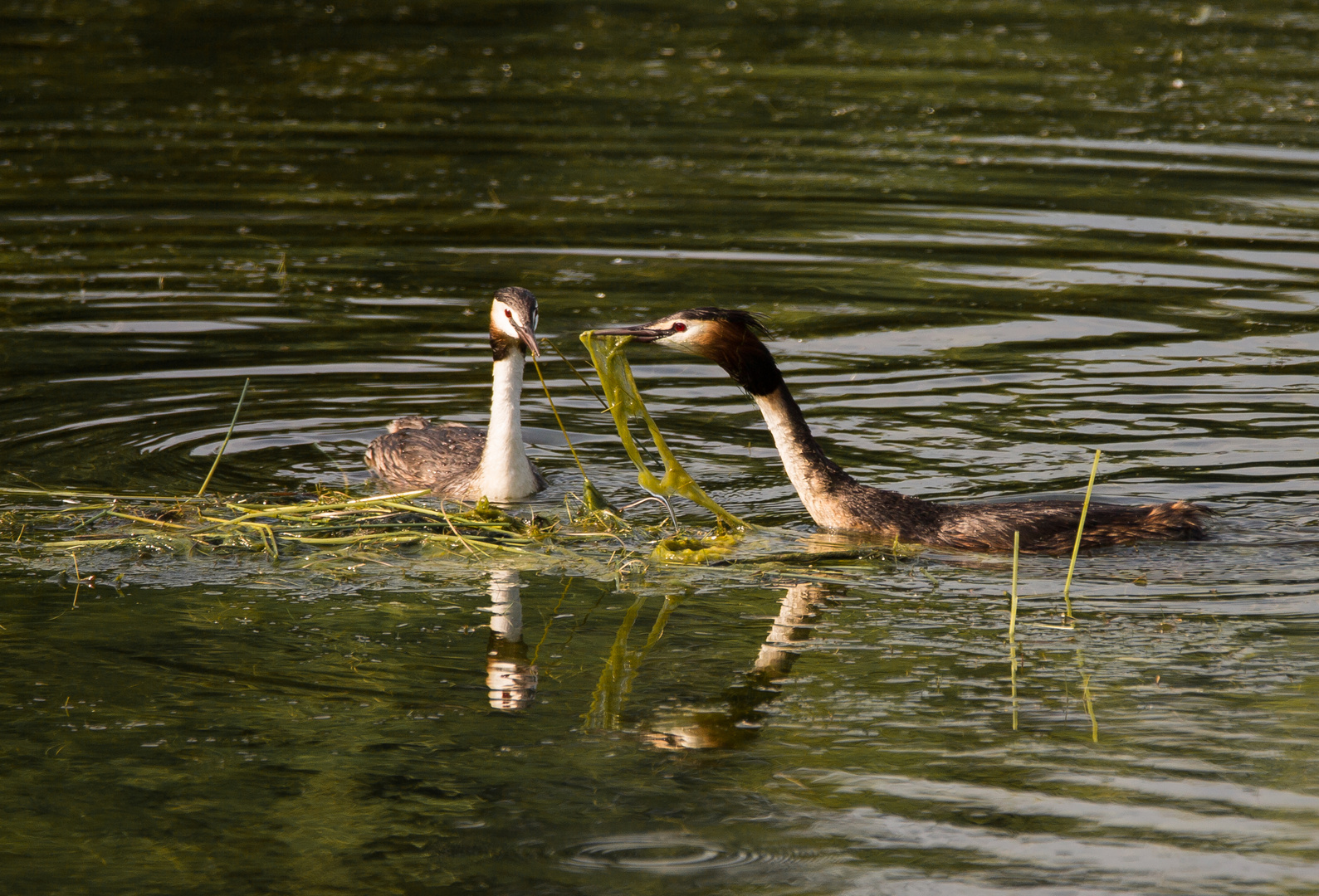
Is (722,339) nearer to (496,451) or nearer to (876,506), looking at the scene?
(876,506)

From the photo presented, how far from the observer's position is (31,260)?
593 inches

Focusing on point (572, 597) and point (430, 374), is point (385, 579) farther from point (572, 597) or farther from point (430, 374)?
point (430, 374)

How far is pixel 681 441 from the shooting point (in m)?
10.5

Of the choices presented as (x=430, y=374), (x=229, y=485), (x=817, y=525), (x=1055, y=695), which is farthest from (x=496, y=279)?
(x=1055, y=695)

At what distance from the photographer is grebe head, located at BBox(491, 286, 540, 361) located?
9.38 metres

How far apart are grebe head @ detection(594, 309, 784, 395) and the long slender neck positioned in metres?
0.09

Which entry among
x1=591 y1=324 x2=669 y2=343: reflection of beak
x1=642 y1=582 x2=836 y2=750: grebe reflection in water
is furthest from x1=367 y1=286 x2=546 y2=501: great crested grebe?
x1=642 y1=582 x2=836 y2=750: grebe reflection in water

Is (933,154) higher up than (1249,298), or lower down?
higher up

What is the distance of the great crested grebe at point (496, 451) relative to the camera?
31.0ft

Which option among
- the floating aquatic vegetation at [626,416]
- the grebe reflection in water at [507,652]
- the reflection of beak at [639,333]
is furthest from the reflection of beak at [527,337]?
the grebe reflection in water at [507,652]

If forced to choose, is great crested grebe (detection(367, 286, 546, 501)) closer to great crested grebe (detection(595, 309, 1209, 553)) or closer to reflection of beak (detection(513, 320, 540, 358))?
reflection of beak (detection(513, 320, 540, 358))

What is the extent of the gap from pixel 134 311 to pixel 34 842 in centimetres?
846

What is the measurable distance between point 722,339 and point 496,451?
169cm

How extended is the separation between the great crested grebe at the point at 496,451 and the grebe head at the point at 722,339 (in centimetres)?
89
